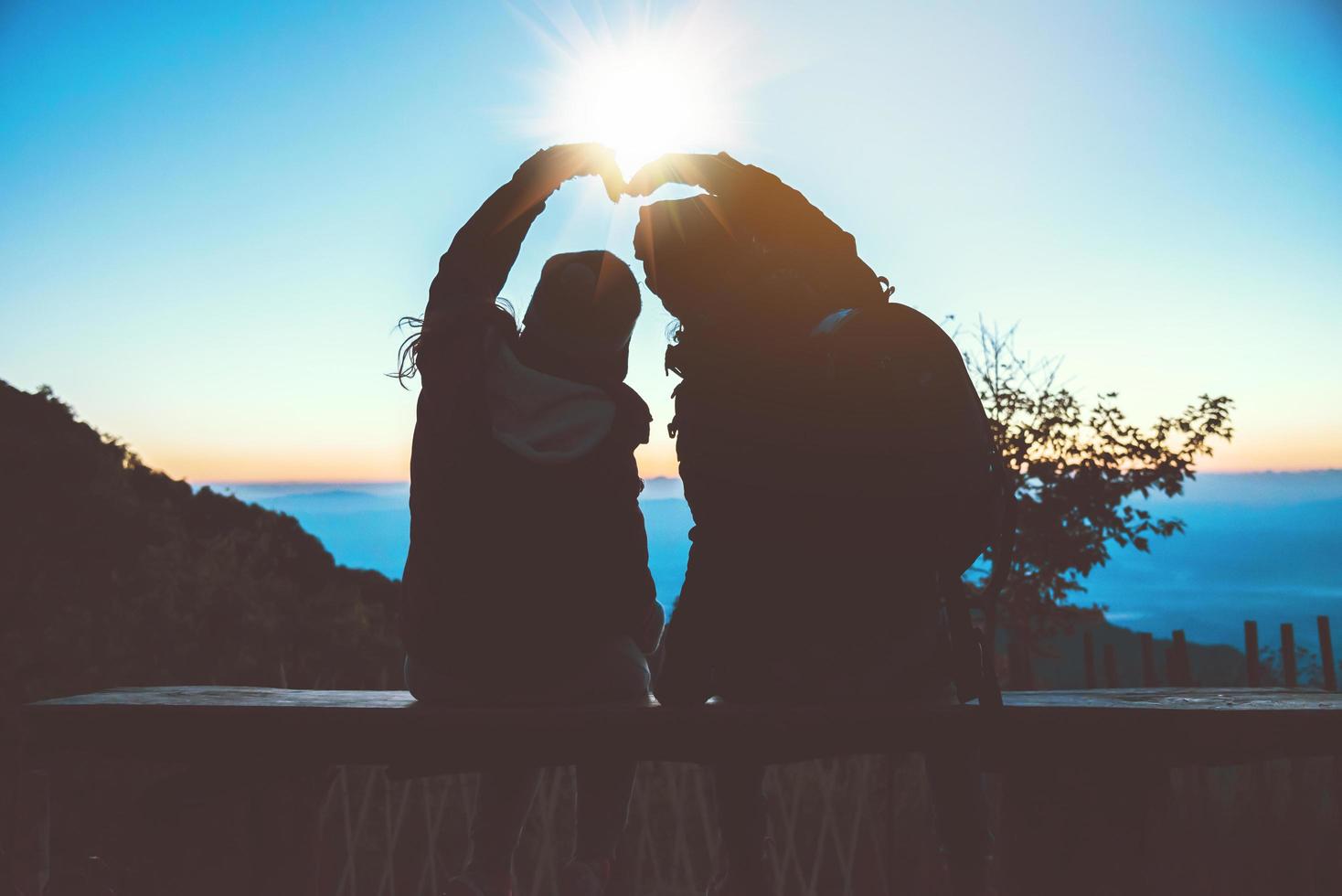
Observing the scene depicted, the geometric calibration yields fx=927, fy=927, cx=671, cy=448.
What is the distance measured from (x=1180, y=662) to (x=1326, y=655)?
1.14 metres

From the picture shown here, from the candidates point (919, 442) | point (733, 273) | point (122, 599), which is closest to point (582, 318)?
point (733, 273)

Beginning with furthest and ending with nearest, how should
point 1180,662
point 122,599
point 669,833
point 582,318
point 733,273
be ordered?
point 122,599 → point 1180,662 → point 669,833 → point 582,318 → point 733,273

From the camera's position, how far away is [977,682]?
210cm

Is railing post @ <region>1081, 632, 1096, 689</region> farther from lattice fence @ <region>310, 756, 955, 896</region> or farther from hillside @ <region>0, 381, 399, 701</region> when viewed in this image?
hillside @ <region>0, 381, 399, 701</region>

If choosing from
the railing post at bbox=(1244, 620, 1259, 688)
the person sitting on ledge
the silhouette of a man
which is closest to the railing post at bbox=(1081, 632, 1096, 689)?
the railing post at bbox=(1244, 620, 1259, 688)

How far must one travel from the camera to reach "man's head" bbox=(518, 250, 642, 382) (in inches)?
98.4

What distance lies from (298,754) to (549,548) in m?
0.84

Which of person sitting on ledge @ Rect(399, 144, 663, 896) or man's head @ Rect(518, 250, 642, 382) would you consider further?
man's head @ Rect(518, 250, 642, 382)

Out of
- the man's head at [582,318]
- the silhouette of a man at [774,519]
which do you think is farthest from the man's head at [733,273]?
the man's head at [582,318]

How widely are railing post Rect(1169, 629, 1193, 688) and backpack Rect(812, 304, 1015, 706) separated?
5409 millimetres

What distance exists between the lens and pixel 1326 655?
22.5 ft

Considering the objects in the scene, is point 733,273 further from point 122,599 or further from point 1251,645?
point 122,599

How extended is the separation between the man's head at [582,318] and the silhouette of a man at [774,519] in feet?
0.48

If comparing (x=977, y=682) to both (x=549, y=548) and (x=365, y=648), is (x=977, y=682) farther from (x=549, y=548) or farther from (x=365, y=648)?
(x=365, y=648)
